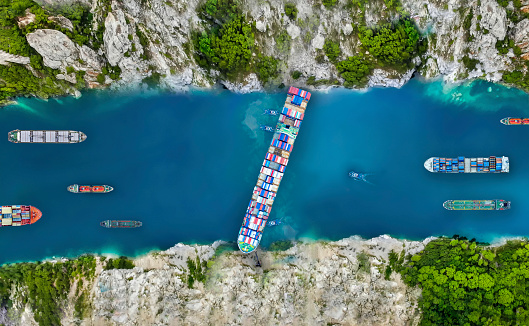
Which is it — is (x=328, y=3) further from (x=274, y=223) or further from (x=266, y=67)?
(x=274, y=223)

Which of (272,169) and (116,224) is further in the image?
(116,224)

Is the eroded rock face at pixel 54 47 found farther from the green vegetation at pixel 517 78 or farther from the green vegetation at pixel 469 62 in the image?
the green vegetation at pixel 517 78

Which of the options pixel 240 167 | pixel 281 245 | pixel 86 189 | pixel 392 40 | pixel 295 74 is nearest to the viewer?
pixel 392 40

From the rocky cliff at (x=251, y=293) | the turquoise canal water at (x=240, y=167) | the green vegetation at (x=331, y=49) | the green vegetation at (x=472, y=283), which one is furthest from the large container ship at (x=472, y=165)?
the green vegetation at (x=331, y=49)

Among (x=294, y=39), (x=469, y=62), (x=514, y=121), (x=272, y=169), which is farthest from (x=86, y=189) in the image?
(x=514, y=121)

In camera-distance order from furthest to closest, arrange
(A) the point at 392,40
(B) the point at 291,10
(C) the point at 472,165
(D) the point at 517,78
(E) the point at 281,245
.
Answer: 1. (E) the point at 281,245
2. (C) the point at 472,165
3. (D) the point at 517,78
4. (A) the point at 392,40
5. (B) the point at 291,10

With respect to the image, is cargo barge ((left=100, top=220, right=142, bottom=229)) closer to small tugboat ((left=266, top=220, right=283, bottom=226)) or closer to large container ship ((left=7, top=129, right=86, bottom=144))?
large container ship ((left=7, top=129, right=86, bottom=144))

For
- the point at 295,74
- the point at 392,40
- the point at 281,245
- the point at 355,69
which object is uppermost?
the point at 392,40
